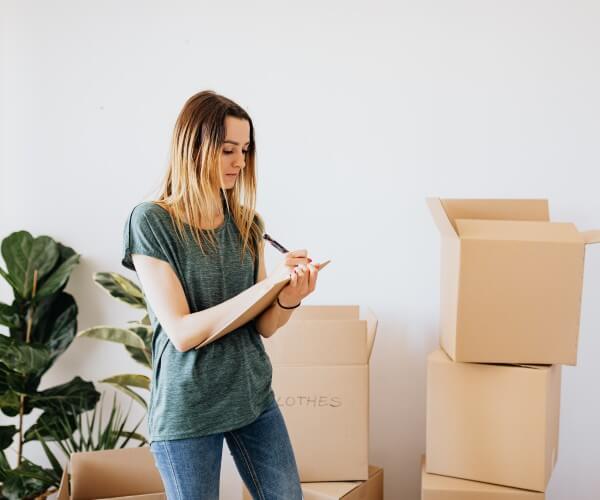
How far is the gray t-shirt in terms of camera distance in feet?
4.24

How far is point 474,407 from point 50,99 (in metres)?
1.82

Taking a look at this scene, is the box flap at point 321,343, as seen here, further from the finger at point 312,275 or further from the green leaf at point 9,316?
the green leaf at point 9,316

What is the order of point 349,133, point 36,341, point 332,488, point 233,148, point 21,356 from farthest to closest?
point 36,341 → point 349,133 → point 21,356 → point 332,488 → point 233,148

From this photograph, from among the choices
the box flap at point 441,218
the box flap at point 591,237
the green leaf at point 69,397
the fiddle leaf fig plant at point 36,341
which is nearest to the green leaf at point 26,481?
the fiddle leaf fig plant at point 36,341

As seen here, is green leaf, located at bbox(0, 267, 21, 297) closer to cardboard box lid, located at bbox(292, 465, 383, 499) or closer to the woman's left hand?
cardboard box lid, located at bbox(292, 465, 383, 499)

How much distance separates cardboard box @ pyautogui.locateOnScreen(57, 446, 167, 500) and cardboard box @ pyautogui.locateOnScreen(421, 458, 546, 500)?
73 cm

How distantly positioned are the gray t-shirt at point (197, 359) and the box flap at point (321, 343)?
2.08 feet

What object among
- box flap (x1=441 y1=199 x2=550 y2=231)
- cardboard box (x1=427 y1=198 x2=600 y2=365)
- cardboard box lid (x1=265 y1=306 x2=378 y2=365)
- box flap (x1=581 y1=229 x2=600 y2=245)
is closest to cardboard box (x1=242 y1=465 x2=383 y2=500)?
cardboard box lid (x1=265 y1=306 x2=378 y2=365)

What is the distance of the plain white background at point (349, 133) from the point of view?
2.23m

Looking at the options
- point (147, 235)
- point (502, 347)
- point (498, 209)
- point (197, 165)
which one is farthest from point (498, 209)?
point (147, 235)

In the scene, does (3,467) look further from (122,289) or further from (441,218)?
(441,218)

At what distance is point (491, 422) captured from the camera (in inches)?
75.4

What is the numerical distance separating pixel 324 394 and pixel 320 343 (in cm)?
15

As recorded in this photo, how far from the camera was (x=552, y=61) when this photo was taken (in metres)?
2.21
